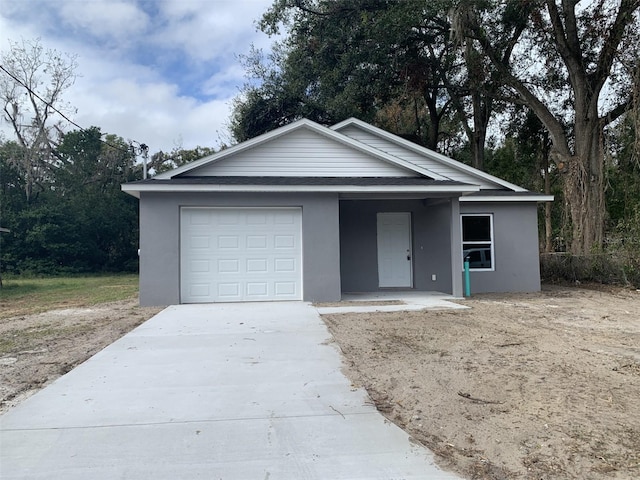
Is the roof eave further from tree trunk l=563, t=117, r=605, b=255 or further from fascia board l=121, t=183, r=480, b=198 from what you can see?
tree trunk l=563, t=117, r=605, b=255

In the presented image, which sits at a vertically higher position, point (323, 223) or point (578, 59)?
point (578, 59)

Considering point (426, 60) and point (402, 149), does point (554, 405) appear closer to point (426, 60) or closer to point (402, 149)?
point (402, 149)

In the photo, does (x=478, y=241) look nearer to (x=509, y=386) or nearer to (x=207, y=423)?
(x=509, y=386)

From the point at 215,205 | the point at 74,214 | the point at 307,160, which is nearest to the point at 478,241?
the point at 307,160

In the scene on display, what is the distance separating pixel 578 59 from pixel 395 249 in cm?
1026

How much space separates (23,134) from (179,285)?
2867 centimetres

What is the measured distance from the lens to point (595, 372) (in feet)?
16.9

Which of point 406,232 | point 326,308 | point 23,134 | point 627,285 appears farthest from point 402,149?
point 23,134

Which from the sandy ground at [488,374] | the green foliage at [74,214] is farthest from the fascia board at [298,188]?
the green foliage at [74,214]

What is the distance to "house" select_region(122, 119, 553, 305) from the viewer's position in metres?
10.8

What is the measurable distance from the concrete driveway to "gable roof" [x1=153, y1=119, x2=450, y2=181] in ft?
21.1

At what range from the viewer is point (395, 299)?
11.4m

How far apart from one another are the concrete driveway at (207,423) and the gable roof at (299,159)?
643cm

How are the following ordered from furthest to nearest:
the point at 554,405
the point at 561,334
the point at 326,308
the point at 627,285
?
the point at 627,285 → the point at 326,308 → the point at 561,334 → the point at 554,405
